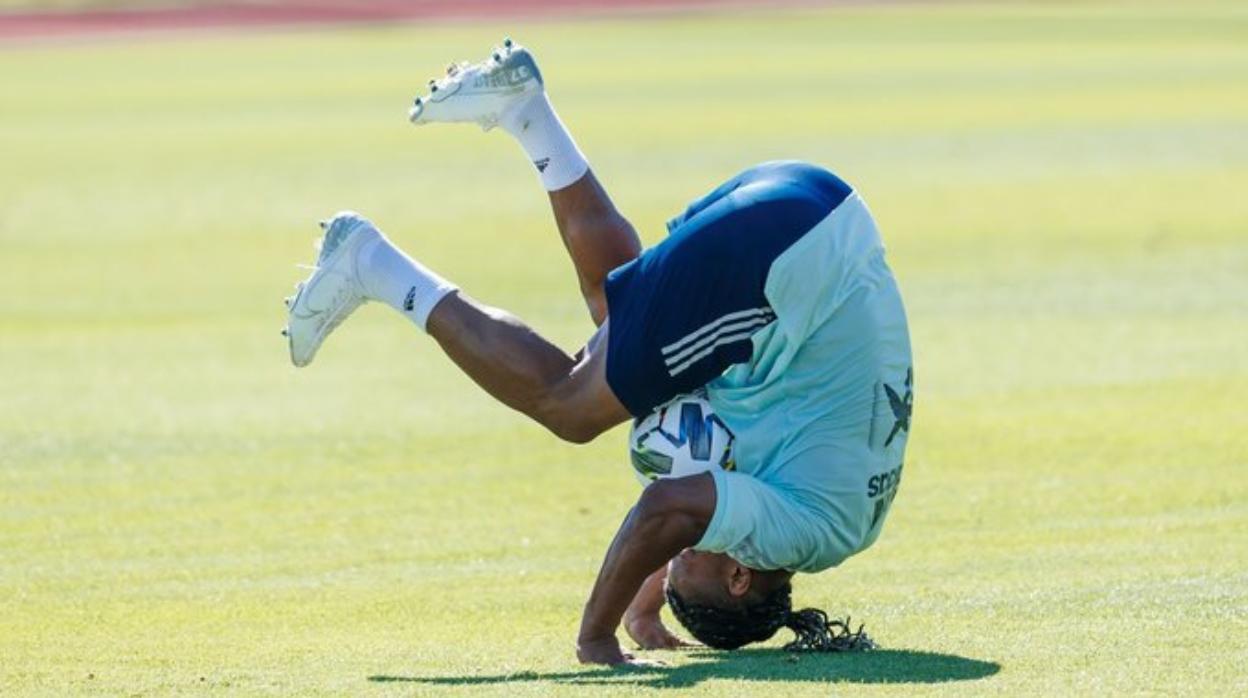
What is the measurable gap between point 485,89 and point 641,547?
271 centimetres

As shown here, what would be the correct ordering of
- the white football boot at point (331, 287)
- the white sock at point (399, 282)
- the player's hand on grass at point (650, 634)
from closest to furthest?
the player's hand on grass at point (650, 634) → the white sock at point (399, 282) → the white football boot at point (331, 287)

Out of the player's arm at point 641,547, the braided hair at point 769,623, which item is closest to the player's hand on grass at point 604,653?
the player's arm at point 641,547

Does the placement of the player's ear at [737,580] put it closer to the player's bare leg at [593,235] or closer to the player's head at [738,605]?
the player's head at [738,605]

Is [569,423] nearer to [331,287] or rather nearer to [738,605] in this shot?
[738,605]

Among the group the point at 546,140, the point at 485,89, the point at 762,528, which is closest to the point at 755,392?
the point at 762,528

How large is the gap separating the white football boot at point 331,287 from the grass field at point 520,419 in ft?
3.40

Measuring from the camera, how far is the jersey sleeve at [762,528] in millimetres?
8086

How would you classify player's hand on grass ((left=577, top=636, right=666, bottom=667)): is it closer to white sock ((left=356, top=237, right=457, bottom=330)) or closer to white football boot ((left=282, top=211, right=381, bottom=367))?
white sock ((left=356, top=237, right=457, bottom=330))

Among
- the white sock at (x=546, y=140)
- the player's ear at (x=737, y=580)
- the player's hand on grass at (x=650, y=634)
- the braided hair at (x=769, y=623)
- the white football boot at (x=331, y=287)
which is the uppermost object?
the white sock at (x=546, y=140)

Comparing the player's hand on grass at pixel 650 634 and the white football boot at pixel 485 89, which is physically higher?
the white football boot at pixel 485 89

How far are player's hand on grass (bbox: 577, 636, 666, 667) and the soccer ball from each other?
63 centimetres

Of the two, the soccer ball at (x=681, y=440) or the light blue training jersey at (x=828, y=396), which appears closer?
the light blue training jersey at (x=828, y=396)

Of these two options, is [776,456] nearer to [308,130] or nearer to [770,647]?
[770,647]

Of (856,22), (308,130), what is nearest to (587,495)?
(308,130)
